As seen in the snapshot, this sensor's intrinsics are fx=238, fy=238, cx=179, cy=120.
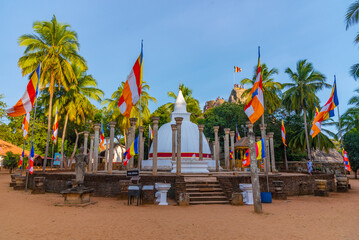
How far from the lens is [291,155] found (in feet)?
145

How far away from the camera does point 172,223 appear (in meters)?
8.41

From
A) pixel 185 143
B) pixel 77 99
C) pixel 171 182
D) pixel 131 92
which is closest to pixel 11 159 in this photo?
pixel 77 99

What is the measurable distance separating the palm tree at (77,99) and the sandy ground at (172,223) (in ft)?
71.7

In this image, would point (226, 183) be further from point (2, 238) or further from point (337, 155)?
point (337, 155)

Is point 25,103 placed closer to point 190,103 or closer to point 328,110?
point 328,110

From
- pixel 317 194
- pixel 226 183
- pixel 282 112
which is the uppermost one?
pixel 282 112

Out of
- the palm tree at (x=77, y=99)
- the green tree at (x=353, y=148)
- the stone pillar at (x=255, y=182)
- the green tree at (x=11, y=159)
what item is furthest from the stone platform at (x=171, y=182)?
the green tree at (x=11, y=159)

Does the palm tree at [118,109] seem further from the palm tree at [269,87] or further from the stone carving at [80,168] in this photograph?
the stone carving at [80,168]

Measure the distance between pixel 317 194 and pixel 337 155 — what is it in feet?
153

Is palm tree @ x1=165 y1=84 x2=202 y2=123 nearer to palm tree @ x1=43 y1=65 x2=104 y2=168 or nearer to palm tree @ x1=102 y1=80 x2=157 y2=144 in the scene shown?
palm tree @ x1=102 y1=80 x2=157 y2=144

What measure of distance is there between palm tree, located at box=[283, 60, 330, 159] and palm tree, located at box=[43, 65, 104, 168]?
29.3m

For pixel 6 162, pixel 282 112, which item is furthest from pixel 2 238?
pixel 282 112

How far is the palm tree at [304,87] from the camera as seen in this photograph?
35844 mm

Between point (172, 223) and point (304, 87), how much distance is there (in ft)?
114
